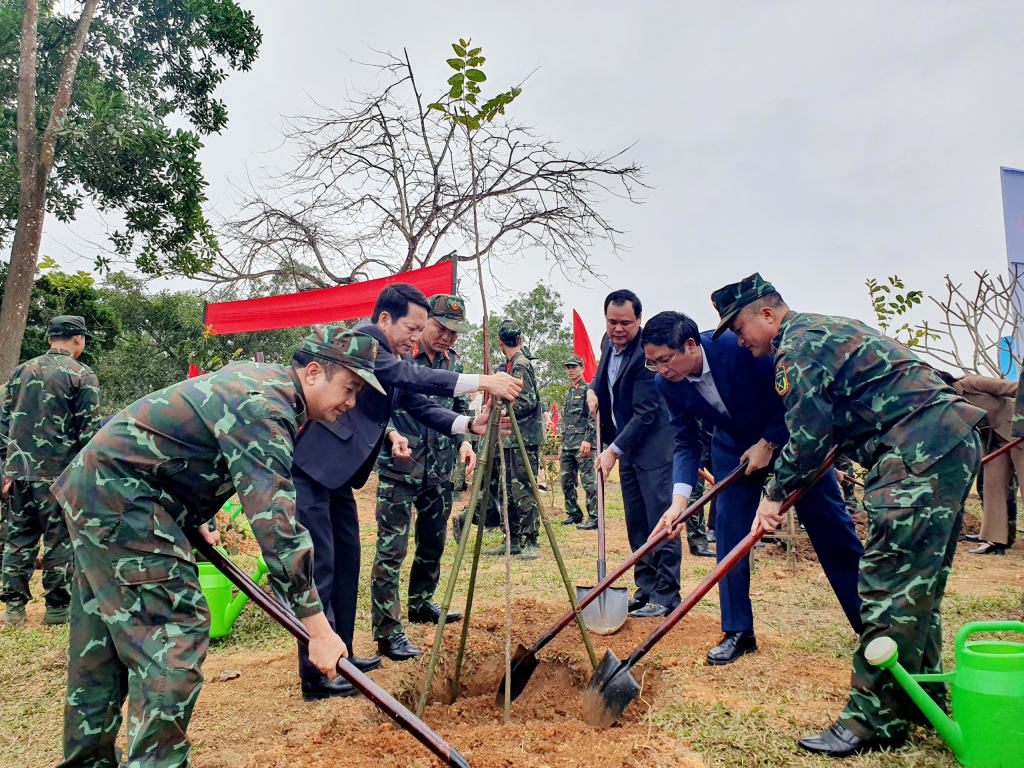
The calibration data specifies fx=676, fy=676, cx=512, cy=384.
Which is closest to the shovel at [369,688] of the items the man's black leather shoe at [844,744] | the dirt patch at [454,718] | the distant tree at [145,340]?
the dirt patch at [454,718]

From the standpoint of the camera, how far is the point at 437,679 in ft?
12.4

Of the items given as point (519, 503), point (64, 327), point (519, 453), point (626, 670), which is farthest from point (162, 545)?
point (519, 503)

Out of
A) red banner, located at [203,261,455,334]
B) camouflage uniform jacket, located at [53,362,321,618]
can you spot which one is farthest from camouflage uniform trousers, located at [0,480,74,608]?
red banner, located at [203,261,455,334]

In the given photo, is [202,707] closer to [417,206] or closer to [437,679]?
[437,679]

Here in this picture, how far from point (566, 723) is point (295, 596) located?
1.67m

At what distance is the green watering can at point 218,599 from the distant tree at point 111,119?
20.5ft

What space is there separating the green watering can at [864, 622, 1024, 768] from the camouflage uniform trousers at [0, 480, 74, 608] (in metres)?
5.34

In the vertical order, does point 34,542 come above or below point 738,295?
below

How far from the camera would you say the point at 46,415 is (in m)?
5.17

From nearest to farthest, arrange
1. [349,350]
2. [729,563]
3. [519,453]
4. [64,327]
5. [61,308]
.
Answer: [349,350], [729,563], [64,327], [519,453], [61,308]

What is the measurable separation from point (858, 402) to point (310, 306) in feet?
30.6

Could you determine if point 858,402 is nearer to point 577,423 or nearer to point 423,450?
point 423,450

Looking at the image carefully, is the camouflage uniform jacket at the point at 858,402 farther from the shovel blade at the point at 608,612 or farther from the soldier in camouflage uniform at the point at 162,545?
the soldier in camouflage uniform at the point at 162,545

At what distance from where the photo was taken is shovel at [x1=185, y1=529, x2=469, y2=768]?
6.86 feet
